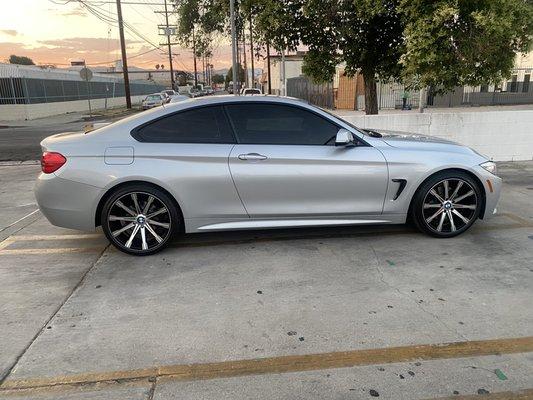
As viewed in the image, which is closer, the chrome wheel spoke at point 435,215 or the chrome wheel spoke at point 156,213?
the chrome wheel spoke at point 156,213

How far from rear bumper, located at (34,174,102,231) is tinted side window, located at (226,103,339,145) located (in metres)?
1.65

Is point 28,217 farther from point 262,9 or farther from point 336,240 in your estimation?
point 262,9

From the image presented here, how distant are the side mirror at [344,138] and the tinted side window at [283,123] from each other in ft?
0.55

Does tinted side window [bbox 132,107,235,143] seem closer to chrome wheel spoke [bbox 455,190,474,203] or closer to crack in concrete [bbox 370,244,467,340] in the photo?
crack in concrete [bbox 370,244,467,340]

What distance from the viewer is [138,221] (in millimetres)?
4785

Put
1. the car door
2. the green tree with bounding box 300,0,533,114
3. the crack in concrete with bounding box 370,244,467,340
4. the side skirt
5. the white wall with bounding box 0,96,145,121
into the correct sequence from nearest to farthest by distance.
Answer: the crack in concrete with bounding box 370,244,467,340, the car door, the side skirt, the green tree with bounding box 300,0,533,114, the white wall with bounding box 0,96,145,121

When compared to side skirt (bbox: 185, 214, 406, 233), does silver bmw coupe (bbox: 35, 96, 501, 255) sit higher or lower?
higher

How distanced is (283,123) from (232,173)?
2.54 ft

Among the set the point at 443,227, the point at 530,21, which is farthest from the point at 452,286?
the point at 530,21

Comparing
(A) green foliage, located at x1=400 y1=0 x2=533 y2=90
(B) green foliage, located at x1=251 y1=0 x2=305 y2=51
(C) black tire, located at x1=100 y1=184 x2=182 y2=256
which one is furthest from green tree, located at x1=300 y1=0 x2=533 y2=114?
(C) black tire, located at x1=100 y1=184 x2=182 y2=256

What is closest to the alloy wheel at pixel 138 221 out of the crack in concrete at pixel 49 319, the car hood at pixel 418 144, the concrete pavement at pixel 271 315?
the concrete pavement at pixel 271 315

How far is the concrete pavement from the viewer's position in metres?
2.85

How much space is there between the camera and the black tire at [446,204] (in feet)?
16.5

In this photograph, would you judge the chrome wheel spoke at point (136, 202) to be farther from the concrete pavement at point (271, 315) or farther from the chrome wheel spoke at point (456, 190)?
the chrome wheel spoke at point (456, 190)
